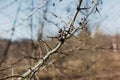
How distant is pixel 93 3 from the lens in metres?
2.67

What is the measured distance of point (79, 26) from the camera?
2.68 meters

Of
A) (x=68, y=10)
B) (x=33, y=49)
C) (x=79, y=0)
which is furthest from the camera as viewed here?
(x=33, y=49)

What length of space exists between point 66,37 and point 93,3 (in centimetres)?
31

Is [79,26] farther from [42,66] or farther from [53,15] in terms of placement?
[42,66]

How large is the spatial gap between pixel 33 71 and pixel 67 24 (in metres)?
0.43

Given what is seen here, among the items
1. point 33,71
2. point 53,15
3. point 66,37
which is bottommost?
point 33,71

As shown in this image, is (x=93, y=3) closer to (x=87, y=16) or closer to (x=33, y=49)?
(x=87, y=16)

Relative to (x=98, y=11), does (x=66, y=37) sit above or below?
below

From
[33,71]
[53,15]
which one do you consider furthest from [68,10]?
[33,71]

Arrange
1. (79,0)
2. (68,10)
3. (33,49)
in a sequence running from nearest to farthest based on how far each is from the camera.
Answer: (79,0) < (68,10) < (33,49)

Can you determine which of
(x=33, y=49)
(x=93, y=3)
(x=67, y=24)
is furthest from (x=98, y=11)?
(x=33, y=49)

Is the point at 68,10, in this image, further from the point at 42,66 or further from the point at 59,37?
the point at 42,66

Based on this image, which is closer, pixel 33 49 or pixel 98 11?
pixel 98 11

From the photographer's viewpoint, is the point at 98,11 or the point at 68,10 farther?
the point at 68,10
